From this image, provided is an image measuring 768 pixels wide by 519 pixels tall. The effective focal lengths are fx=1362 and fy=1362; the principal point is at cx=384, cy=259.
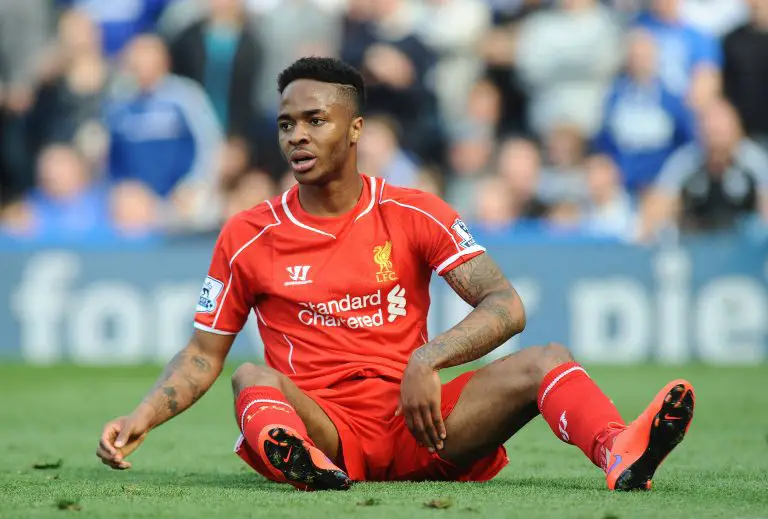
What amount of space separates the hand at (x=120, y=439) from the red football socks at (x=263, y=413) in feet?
1.42

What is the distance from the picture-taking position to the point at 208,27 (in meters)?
15.0

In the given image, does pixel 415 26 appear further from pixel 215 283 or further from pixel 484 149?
pixel 215 283

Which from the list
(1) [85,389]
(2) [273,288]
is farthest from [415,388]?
(1) [85,389]

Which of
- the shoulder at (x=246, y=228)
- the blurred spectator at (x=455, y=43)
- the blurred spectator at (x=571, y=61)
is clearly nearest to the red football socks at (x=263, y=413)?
the shoulder at (x=246, y=228)

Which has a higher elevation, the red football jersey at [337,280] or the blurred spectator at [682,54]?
the blurred spectator at [682,54]

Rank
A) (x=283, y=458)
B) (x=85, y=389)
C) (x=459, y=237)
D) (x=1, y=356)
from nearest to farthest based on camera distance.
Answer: (x=283, y=458) → (x=459, y=237) → (x=85, y=389) → (x=1, y=356)

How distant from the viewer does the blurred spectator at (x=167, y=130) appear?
1469cm

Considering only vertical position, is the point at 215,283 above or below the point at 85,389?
above

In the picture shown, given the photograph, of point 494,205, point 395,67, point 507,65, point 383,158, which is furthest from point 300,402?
point 507,65

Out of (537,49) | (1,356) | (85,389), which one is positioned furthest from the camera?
(537,49)

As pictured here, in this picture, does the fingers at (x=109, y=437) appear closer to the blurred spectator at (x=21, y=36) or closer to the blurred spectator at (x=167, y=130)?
the blurred spectator at (x=167, y=130)

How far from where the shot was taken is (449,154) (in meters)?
14.6

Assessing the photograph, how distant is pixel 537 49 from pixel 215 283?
923 centimetres

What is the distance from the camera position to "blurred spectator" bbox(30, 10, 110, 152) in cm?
1545
